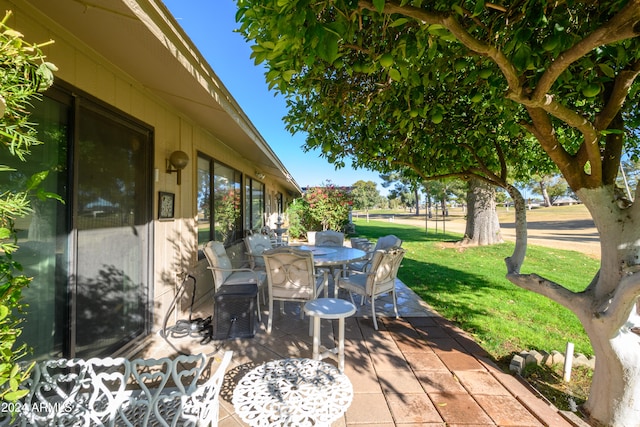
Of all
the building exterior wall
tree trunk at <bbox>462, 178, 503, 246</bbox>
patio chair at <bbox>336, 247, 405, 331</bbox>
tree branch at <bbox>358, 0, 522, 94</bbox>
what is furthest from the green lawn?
the building exterior wall

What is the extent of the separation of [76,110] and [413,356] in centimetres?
373

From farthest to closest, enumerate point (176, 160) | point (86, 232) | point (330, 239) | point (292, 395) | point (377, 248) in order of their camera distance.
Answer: point (330, 239), point (377, 248), point (176, 160), point (86, 232), point (292, 395)

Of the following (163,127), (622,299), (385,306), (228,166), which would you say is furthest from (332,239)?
(622,299)

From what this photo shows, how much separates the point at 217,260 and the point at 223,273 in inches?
10.6

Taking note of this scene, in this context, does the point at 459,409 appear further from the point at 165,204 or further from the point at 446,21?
the point at 165,204

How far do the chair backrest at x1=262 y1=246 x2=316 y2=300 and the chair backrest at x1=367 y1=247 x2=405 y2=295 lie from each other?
750 millimetres

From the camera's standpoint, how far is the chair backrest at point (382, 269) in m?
3.46

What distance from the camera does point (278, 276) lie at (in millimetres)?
3457


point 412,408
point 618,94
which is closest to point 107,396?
point 412,408

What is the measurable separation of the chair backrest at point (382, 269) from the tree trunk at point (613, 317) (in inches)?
70.2

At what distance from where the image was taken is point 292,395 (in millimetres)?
1494

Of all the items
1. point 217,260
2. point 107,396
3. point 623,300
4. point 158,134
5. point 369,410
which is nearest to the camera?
point 107,396

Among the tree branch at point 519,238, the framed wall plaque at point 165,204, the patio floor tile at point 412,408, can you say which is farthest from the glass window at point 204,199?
the tree branch at point 519,238

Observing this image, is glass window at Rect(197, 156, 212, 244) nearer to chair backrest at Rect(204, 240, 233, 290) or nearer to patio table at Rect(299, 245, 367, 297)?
chair backrest at Rect(204, 240, 233, 290)
